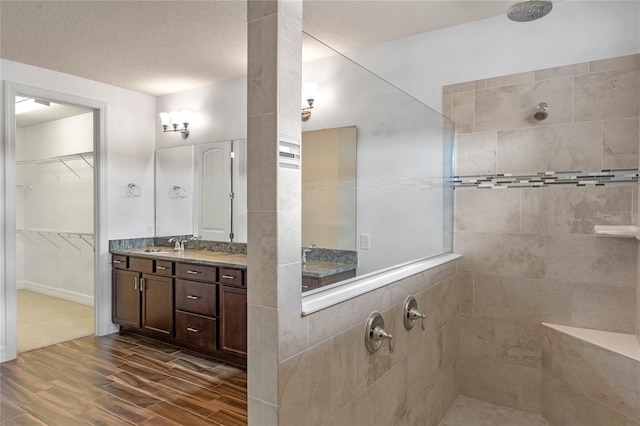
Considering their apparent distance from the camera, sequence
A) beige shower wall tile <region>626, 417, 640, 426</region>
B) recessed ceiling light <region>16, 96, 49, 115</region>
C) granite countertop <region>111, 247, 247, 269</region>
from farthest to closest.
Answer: recessed ceiling light <region>16, 96, 49, 115</region>, granite countertop <region>111, 247, 247, 269</region>, beige shower wall tile <region>626, 417, 640, 426</region>

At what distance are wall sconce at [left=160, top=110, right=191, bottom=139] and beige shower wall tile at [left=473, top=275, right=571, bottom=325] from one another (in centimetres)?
326

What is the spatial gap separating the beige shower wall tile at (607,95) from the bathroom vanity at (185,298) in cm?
253

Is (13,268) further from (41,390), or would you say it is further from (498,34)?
(498,34)

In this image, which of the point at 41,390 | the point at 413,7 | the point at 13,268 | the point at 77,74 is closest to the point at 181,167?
the point at 77,74

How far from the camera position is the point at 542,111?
7.96 feet

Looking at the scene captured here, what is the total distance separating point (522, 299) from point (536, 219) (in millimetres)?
524

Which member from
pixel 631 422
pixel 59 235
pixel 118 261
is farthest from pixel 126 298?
pixel 631 422

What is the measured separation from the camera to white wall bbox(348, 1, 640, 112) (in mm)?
2316

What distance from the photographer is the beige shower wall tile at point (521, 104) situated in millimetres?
2424

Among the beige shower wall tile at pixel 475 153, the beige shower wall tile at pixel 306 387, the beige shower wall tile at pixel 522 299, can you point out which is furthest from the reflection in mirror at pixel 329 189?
the beige shower wall tile at pixel 522 299

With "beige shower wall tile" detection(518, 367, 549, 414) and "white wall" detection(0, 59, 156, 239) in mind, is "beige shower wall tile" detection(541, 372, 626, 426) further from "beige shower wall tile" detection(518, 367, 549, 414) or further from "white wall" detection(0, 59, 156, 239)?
"white wall" detection(0, 59, 156, 239)

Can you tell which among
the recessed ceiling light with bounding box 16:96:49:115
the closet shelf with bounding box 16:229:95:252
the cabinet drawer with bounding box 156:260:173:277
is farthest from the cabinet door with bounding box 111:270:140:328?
the recessed ceiling light with bounding box 16:96:49:115

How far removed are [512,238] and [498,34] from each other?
1.36 m

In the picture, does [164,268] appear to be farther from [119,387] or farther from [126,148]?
[126,148]
